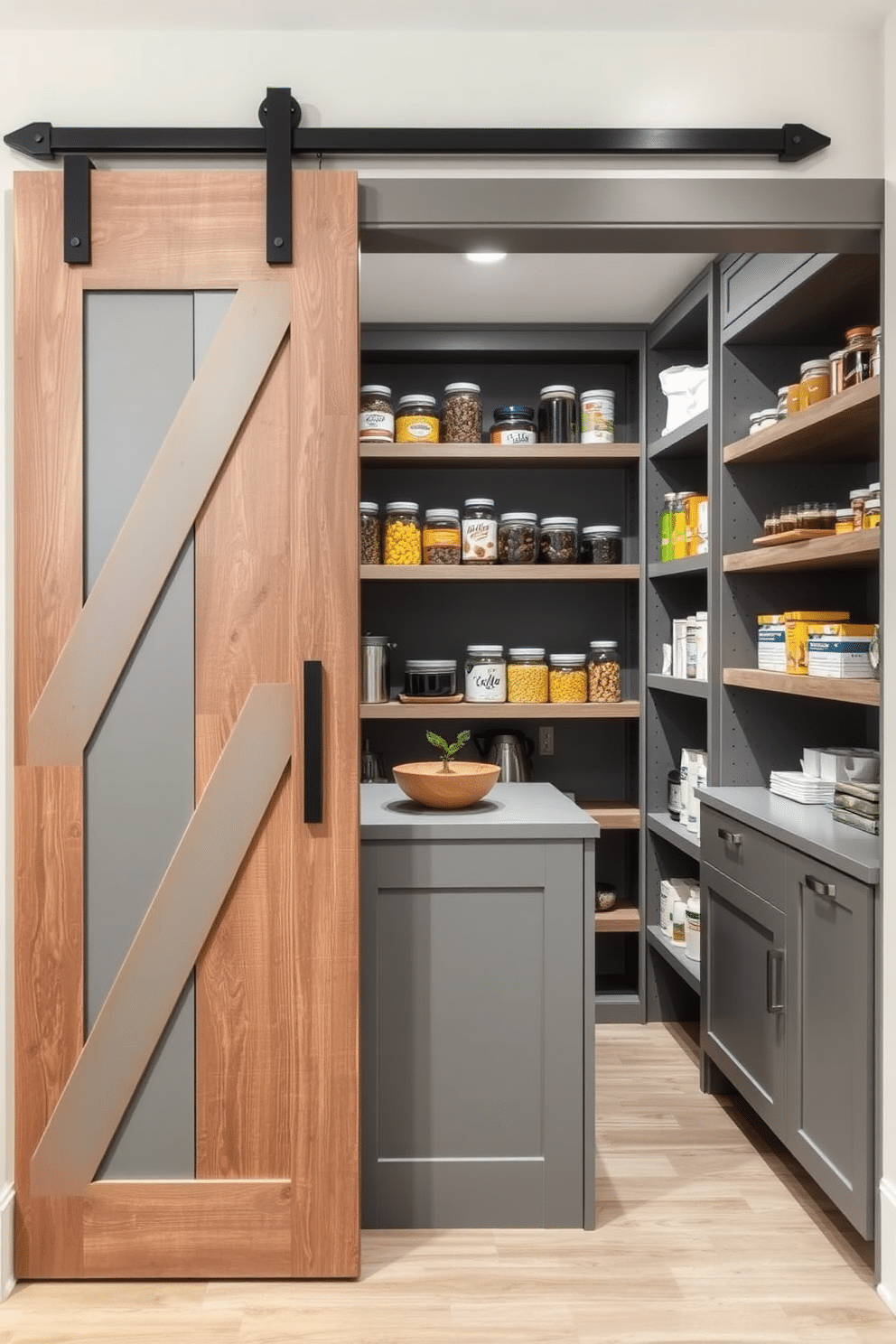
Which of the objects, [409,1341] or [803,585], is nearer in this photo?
[409,1341]

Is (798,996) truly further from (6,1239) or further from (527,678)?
(6,1239)

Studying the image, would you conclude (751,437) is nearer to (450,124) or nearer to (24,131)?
(450,124)

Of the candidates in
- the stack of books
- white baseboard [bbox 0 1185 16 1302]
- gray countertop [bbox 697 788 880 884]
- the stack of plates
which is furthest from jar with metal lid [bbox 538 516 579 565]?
white baseboard [bbox 0 1185 16 1302]

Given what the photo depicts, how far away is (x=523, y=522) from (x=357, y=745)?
174 cm

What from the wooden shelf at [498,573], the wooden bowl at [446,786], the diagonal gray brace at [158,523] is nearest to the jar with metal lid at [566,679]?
the wooden shelf at [498,573]

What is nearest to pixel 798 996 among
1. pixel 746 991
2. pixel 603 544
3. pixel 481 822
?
pixel 746 991

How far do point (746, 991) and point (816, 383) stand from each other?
1557 mm

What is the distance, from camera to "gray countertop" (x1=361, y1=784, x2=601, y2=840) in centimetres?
227

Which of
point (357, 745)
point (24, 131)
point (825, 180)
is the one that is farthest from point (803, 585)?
point (24, 131)

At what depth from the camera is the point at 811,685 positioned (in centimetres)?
253

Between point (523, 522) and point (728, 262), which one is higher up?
point (728, 262)

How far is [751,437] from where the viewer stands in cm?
283

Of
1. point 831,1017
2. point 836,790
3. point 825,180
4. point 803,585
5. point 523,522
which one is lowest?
point 831,1017

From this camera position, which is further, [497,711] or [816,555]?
[497,711]
